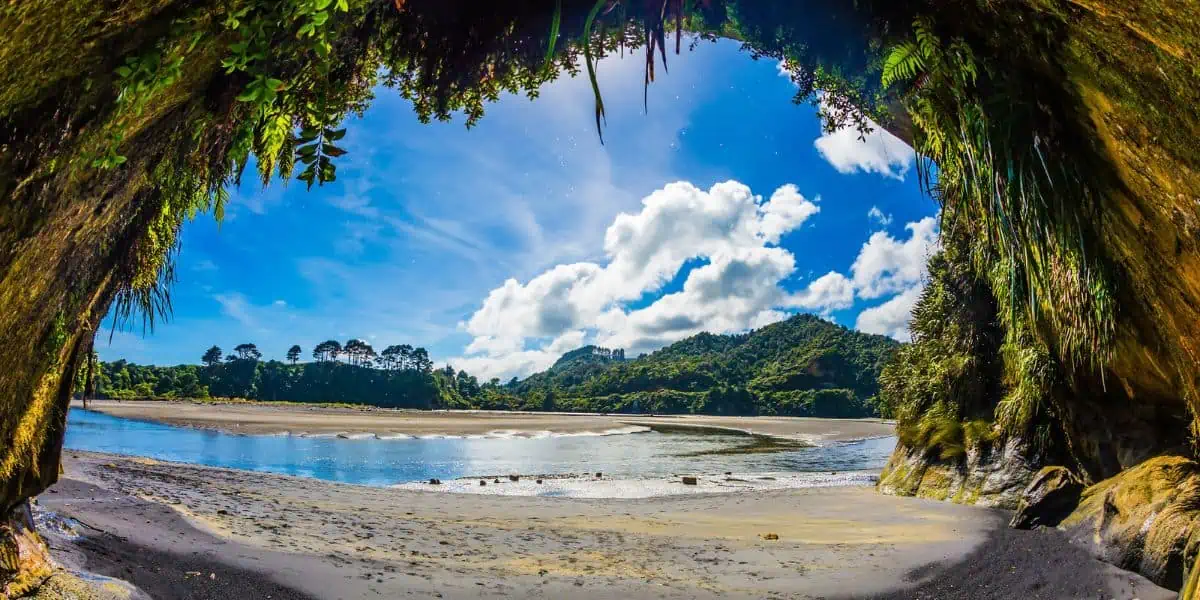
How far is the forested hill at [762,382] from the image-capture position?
82.4 m

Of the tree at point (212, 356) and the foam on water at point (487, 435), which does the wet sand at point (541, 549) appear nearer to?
the foam on water at point (487, 435)

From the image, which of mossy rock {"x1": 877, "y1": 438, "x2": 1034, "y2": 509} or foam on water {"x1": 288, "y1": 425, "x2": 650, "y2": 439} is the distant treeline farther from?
mossy rock {"x1": 877, "y1": 438, "x2": 1034, "y2": 509}

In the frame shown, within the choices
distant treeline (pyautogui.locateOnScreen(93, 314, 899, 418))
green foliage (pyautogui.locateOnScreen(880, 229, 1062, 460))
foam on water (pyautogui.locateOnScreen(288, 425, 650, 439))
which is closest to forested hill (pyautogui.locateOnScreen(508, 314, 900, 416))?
distant treeline (pyautogui.locateOnScreen(93, 314, 899, 418))

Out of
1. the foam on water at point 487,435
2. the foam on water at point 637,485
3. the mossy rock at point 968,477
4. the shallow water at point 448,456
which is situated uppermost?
the mossy rock at point 968,477

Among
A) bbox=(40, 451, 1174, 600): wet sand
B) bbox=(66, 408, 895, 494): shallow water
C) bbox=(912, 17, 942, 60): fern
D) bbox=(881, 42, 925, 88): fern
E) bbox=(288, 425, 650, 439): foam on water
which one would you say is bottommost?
bbox=(288, 425, 650, 439): foam on water

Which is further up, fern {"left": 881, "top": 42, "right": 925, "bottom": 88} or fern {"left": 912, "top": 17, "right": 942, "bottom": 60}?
fern {"left": 912, "top": 17, "right": 942, "bottom": 60}

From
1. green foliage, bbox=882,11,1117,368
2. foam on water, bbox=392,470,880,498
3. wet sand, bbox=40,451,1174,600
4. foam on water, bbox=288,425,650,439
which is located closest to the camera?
green foliage, bbox=882,11,1117,368

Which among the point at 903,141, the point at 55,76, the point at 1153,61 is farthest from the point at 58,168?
the point at 903,141

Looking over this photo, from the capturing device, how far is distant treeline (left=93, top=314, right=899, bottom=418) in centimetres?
7956

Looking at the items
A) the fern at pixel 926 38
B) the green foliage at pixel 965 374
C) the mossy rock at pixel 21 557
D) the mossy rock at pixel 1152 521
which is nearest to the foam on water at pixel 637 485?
the green foliage at pixel 965 374

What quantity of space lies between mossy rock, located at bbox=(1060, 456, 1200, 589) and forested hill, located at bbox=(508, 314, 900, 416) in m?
71.5

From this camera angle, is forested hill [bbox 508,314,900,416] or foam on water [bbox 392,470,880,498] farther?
forested hill [bbox 508,314,900,416]

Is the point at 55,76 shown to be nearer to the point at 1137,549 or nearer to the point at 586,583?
the point at 586,583

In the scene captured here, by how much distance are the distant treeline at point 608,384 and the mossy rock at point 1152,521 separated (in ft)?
246
